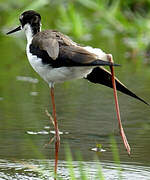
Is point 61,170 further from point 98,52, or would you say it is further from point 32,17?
point 32,17

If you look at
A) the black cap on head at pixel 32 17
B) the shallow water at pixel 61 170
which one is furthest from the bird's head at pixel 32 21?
the shallow water at pixel 61 170

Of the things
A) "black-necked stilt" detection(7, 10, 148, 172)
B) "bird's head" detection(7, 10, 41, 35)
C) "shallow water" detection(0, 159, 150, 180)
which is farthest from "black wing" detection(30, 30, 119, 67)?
"shallow water" detection(0, 159, 150, 180)

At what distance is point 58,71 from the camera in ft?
16.9

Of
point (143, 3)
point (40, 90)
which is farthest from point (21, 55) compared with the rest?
point (143, 3)

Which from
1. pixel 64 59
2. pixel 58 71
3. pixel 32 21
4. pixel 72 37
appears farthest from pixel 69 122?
pixel 72 37

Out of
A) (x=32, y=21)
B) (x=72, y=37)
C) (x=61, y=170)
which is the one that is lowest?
(x=61, y=170)

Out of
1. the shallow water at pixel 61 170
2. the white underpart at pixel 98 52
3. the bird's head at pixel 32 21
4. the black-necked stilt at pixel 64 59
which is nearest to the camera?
the shallow water at pixel 61 170

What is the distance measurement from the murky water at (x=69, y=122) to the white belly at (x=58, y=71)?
61 cm

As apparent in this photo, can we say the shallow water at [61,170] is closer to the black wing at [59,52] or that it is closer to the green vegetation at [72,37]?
the green vegetation at [72,37]

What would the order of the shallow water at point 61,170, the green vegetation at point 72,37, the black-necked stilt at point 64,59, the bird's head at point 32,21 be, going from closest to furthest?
the shallow water at point 61,170 → the black-necked stilt at point 64,59 → the bird's head at point 32,21 → the green vegetation at point 72,37

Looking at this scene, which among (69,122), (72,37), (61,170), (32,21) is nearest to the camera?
(61,170)

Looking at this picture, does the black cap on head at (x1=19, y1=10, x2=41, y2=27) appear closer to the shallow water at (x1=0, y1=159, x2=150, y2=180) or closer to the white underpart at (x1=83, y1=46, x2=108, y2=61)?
the white underpart at (x1=83, y1=46, x2=108, y2=61)

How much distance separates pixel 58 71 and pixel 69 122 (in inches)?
52.4

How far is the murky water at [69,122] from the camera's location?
16.9ft
